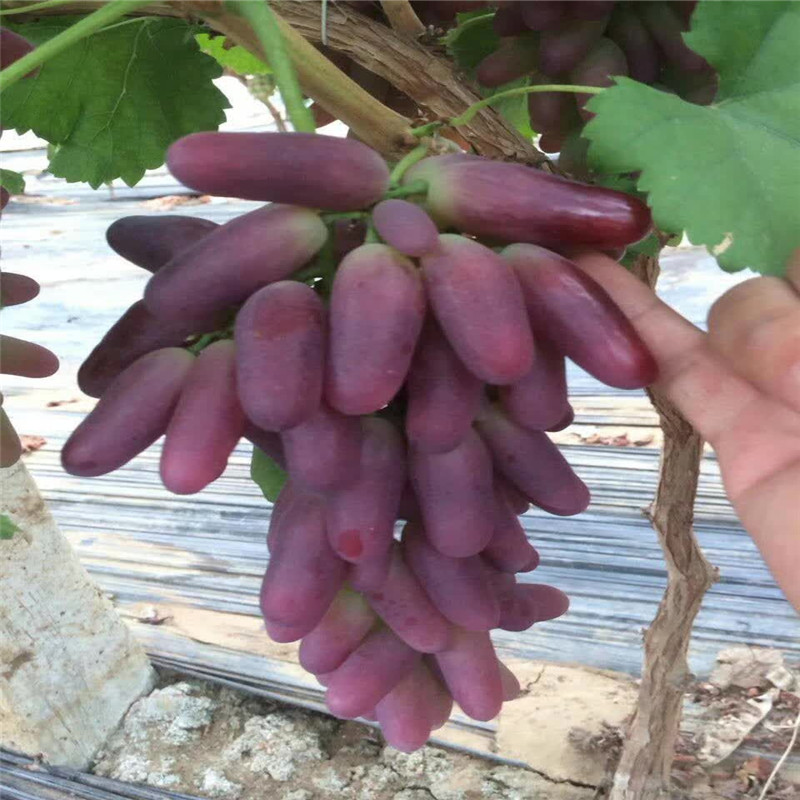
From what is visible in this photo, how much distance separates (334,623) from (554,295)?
0.81ft

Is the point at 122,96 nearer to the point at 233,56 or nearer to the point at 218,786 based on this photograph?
the point at 233,56

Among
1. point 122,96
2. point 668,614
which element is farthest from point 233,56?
point 668,614

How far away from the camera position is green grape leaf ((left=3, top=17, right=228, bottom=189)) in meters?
0.66

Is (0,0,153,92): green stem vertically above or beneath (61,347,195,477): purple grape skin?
above

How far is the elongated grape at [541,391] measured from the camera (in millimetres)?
434

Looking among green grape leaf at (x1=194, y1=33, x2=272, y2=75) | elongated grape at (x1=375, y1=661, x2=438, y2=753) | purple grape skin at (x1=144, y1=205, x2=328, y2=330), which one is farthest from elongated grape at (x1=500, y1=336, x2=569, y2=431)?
green grape leaf at (x1=194, y1=33, x2=272, y2=75)

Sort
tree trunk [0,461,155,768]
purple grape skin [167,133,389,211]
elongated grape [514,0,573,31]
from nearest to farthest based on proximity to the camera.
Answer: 1. purple grape skin [167,133,389,211]
2. elongated grape [514,0,573,31]
3. tree trunk [0,461,155,768]

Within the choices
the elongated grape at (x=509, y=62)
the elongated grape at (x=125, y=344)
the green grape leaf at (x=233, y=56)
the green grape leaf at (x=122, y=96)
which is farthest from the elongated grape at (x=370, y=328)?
the green grape leaf at (x=233, y=56)

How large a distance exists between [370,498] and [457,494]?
43 millimetres

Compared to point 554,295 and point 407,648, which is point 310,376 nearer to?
point 554,295

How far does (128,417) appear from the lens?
0.44 meters

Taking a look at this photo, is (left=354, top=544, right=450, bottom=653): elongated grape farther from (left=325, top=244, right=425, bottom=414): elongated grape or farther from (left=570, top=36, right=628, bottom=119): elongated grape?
(left=570, top=36, right=628, bottom=119): elongated grape

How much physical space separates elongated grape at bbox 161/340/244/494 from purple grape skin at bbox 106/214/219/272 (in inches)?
3.8

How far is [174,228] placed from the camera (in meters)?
0.50
